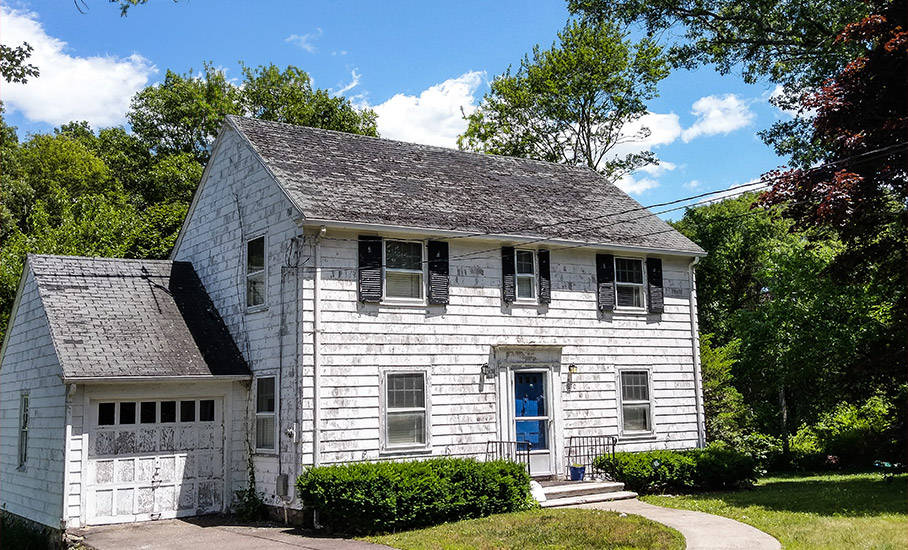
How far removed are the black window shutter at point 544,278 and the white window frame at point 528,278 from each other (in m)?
0.08

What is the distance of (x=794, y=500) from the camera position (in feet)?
50.3

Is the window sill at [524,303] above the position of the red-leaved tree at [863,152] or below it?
below

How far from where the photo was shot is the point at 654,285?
19.2 m

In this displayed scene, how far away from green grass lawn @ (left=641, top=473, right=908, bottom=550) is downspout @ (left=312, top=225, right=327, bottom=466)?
248 inches

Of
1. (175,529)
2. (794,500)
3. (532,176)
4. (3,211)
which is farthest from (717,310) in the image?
(3,211)

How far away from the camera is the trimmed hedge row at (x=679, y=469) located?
16.9m

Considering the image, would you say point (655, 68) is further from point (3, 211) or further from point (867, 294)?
point (3, 211)

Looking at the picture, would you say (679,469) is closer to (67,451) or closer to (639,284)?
(639,284)

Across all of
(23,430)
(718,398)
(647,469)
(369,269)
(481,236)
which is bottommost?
(647,469)

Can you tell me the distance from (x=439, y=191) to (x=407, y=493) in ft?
23.4

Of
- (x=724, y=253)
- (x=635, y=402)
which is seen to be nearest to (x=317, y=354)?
(x=635, y=402)

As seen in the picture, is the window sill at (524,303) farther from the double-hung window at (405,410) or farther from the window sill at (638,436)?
the window sill at (638,436)

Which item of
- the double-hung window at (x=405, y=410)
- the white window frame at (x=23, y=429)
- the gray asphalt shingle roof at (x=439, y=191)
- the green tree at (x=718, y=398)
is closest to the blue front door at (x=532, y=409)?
the double-hung window at (x=405, y=410)

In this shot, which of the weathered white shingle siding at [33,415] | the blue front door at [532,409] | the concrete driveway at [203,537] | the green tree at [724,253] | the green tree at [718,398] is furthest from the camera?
the green tree at [724,253]
